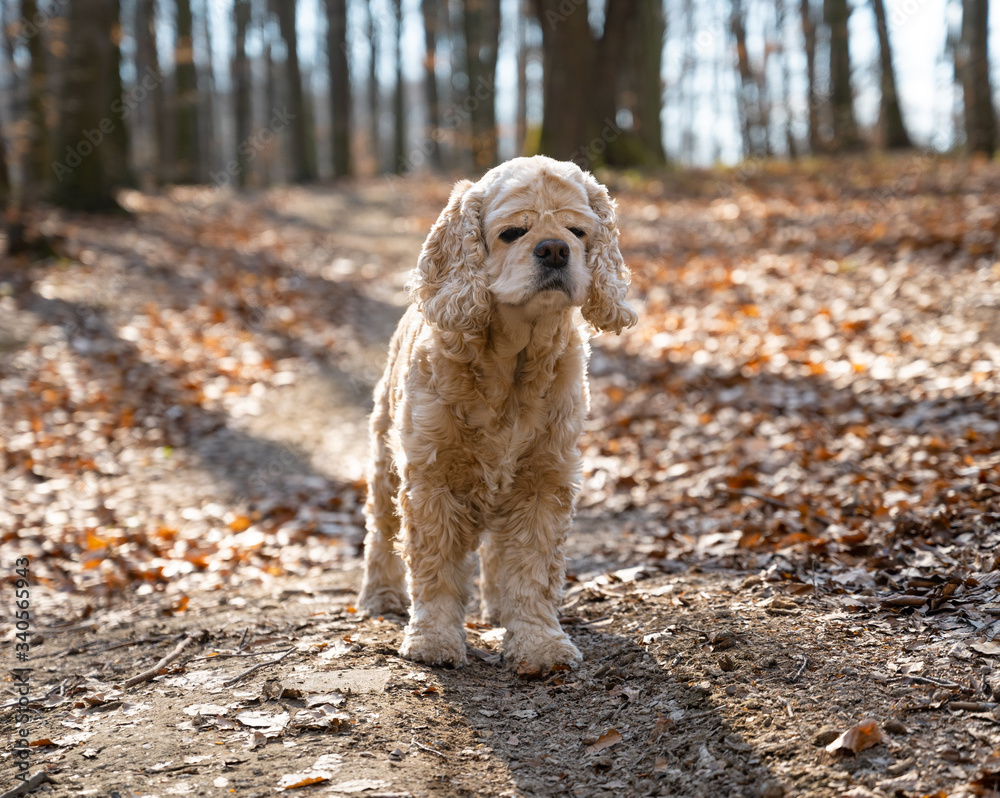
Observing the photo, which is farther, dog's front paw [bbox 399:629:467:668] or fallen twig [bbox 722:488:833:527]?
fallen twig [bbox 722:488:833:527]

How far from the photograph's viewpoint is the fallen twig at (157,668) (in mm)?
3969

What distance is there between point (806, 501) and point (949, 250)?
6.09 m

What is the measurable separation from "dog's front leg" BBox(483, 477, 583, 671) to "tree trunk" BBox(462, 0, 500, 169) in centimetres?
2484

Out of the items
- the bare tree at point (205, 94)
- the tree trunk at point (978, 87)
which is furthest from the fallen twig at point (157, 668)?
the bare tree at point (205, 94)

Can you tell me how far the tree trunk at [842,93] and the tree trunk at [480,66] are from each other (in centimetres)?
1084

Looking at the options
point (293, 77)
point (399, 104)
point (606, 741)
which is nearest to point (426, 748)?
point (606, 741)

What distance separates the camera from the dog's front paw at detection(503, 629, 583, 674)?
3.97m

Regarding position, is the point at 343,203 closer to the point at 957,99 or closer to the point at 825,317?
the point at 957,99

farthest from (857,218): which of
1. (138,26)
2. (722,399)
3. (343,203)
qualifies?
(138,26)

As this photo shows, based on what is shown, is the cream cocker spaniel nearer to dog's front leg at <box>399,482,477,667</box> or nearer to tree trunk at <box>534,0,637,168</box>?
dog's front leg at <box>399,482,477,667</box>

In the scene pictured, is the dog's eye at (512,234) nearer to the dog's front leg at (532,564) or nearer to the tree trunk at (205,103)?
the dog's front leg at (532,564)

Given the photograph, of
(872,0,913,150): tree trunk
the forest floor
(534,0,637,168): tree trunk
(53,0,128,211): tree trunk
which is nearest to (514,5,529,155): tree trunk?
(534,0,637,168): tree trunk

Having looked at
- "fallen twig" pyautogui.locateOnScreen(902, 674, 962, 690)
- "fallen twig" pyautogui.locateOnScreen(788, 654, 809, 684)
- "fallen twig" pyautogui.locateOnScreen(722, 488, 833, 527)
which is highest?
"fallen twig" pyautogui.locateOnScreen(902, 674, 962, 690)

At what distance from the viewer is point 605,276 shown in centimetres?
406
